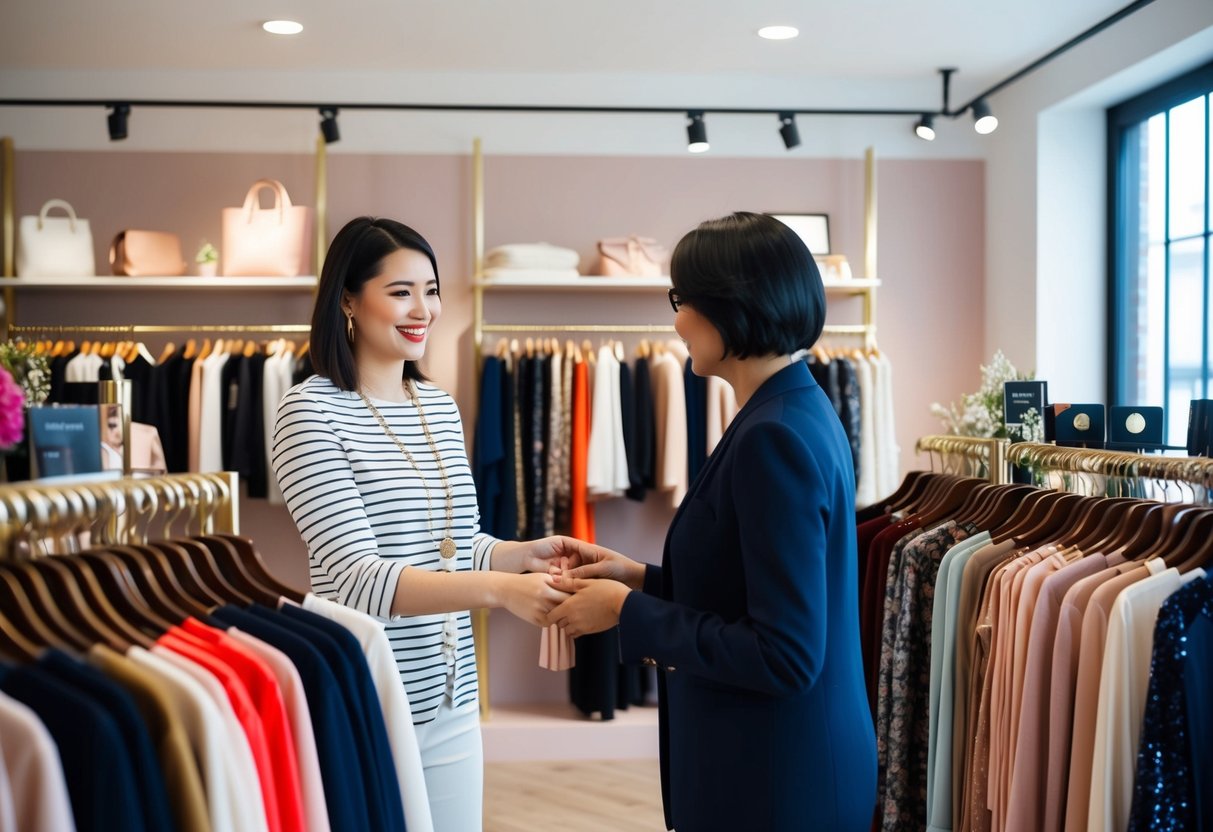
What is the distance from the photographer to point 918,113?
5.28 meters

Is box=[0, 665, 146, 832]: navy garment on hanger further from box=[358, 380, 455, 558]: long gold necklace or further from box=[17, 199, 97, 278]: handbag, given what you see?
box=[17, 199, 97, 278]: handbag

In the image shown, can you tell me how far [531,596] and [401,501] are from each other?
1.17 ft

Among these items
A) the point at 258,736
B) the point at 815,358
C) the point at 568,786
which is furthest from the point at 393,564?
the point at 815,358

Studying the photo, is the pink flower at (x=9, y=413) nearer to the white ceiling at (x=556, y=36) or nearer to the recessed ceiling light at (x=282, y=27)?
the white ceiling at (x=556, y=36)

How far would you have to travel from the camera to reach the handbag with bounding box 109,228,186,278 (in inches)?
195

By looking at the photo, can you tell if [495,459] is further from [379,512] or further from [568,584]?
[568,584]

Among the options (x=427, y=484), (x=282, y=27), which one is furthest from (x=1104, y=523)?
(x=282, y=27)

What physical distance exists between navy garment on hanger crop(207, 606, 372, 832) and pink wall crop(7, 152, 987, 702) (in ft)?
13.0

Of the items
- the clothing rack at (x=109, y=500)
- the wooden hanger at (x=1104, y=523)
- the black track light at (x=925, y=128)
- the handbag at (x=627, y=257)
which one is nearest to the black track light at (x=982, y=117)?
the black track light at (x=925, y=128)

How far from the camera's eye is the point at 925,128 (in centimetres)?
513

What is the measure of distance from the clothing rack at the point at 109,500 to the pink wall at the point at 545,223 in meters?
3.52

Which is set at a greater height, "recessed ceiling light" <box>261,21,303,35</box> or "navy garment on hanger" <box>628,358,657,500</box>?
"recessed ceiling light" <box>261,21,303,35</box>

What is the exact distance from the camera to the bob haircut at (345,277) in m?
2.17

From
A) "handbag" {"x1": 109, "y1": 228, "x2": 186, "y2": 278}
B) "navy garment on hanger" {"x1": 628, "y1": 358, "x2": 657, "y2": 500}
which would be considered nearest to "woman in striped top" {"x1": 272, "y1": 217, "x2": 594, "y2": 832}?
"navy garment on hanger" {"x1": 628, "y1": 358, "x2": 657, "y2": 500}
